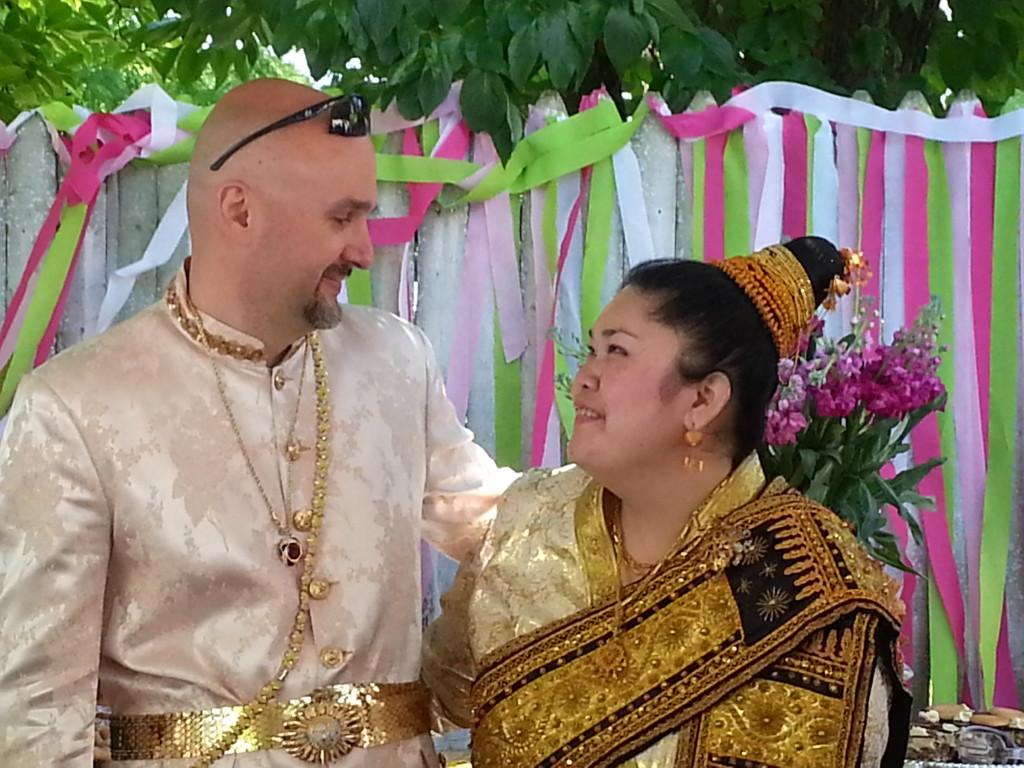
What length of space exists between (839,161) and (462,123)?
0.83 m

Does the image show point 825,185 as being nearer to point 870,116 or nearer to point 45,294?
point 870,116

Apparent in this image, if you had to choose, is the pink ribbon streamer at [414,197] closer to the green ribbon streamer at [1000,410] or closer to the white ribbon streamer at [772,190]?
the white ribbon streamer at [772,190]

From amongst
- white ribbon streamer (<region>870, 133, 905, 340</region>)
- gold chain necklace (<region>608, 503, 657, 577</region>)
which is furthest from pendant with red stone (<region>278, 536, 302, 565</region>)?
white ribbon streamer (<region>870, 133, 905, 340</region>)

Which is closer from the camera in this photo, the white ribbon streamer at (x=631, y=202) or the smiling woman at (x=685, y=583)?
the smiling woman at (x=685, y=583)

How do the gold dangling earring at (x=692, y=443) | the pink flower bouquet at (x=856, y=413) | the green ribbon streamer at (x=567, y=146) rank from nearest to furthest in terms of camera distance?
the gold dangling earring at (x=692, y=443) → the pink flower bouquet at (x=856, y=413) → the green ribbon streamer at (x=567, y=146)

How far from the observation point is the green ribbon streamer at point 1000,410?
119 inches

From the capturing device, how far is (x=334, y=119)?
197cm

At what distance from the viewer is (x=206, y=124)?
6.56ft

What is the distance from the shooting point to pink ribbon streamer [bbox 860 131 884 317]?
3.05m

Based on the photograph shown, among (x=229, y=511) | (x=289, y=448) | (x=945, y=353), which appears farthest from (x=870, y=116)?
(x=229, y=511)

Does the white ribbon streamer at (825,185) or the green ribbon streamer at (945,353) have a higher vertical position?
the white ribbon streamer at (825,185)

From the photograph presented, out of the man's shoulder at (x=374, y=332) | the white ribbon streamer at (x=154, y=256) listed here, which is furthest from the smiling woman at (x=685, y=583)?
the white ribbon streamer at (x=154, y=256)

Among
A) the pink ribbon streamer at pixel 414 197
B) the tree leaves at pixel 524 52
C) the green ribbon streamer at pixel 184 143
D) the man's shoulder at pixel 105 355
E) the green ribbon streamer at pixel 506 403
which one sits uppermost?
the tree leaves at pixel 524 52

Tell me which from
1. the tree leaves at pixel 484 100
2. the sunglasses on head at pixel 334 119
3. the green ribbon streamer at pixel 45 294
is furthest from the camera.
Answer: the green ribbon streamer at pixel 45 294
